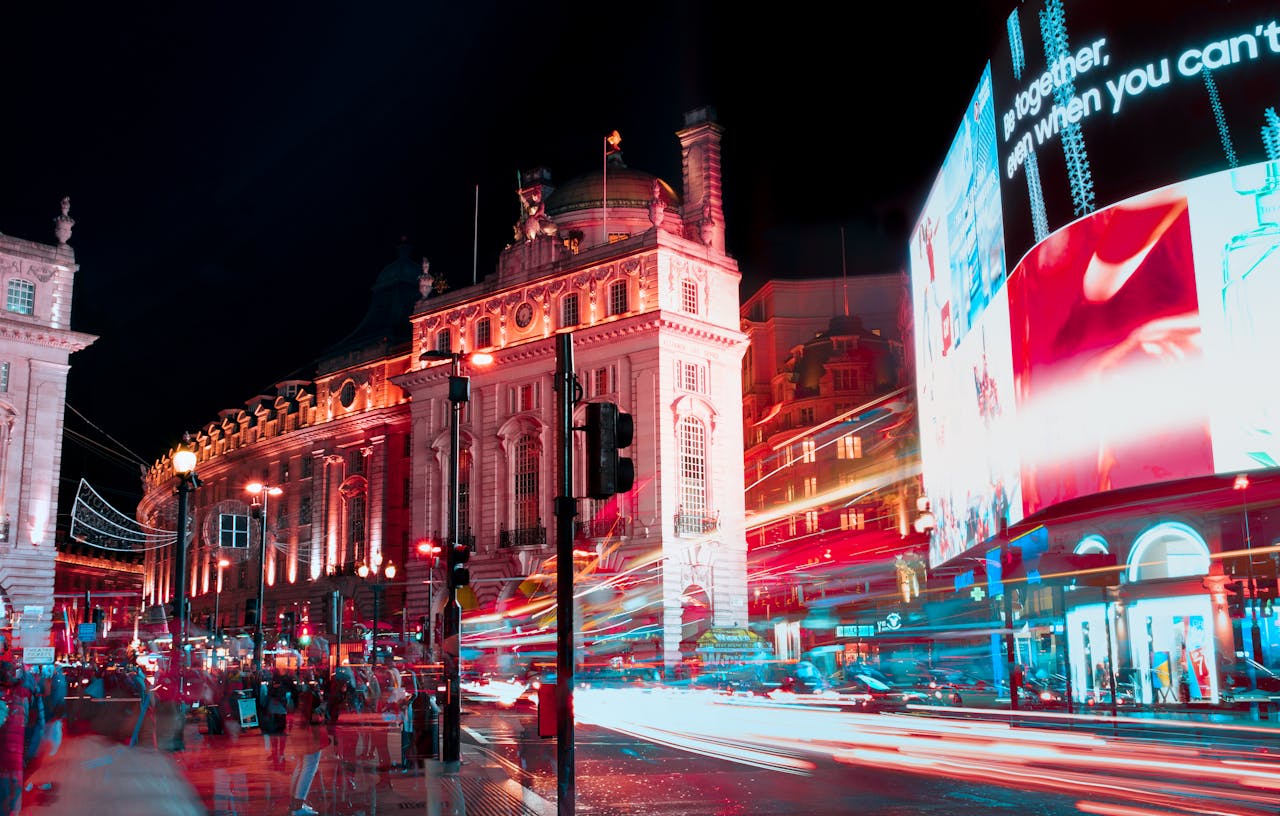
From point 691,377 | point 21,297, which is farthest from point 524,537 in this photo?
point 21,297

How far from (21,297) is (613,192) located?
30218mm

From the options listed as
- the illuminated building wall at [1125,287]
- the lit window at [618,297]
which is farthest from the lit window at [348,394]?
the illuminated building wall at [1125,287]

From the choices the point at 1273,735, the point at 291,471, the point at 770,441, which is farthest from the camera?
the point at 770,441

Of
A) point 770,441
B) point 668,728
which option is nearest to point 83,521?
point 668,728

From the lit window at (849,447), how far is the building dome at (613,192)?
86.2ft

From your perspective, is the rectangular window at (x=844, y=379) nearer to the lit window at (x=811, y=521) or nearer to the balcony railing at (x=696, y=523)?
the lit window at (x=811, y=521)

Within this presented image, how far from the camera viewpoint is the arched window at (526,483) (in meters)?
61.1

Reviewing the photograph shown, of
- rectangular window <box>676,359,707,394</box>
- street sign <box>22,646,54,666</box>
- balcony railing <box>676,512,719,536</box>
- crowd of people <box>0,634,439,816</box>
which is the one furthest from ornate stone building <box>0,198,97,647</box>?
balcony railing <box>676,512,719,536</box>

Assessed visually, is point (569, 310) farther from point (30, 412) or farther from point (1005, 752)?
point (1005, 752)

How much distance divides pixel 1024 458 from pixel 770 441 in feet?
212

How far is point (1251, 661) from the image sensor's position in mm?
30844

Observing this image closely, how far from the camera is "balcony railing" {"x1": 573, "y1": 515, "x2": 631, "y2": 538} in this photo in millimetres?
55844

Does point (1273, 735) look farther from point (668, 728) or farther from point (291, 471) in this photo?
point (291, 471)

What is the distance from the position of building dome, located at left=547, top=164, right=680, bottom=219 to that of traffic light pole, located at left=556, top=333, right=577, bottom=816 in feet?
171
